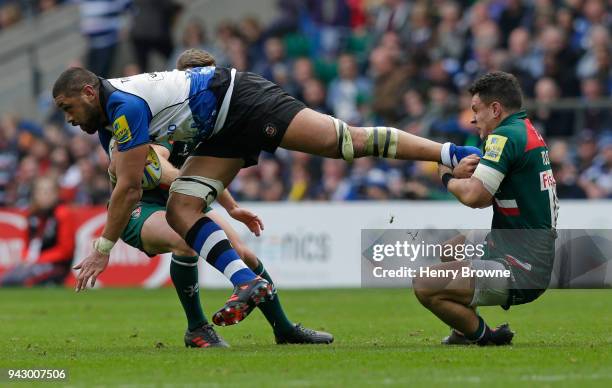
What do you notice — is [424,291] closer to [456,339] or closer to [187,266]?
[456,339]

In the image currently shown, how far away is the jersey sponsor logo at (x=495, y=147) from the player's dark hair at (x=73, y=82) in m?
2.73

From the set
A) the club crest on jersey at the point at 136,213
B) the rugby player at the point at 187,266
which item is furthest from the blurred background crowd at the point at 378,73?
the club crest on jersey at the point at 136,213

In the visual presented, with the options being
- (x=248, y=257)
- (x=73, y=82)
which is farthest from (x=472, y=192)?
(x=73, y=82)

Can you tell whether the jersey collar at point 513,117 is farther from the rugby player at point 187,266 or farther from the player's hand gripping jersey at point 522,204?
the rugby player at point 187,266

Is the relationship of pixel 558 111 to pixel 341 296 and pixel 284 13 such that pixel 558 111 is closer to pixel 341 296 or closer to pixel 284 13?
pixel 341 296

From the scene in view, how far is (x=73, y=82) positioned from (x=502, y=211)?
3093 millimetres

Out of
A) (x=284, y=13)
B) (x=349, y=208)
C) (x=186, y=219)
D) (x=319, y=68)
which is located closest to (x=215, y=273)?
(x=349, y=208)

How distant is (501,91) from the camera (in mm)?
8859

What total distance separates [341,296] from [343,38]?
8.19 m

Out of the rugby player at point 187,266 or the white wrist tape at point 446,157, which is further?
the rugby player at point 187,266

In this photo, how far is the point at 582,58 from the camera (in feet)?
63.9

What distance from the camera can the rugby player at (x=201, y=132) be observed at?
28.8 ft

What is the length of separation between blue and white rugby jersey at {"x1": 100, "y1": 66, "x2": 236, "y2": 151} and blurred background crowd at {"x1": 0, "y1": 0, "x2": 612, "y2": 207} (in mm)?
9555

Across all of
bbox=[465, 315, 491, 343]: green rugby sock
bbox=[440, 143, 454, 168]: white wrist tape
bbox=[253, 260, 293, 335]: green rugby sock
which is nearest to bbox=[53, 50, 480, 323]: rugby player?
bbox=[440, 143, 454, 168]: white wrist tape
